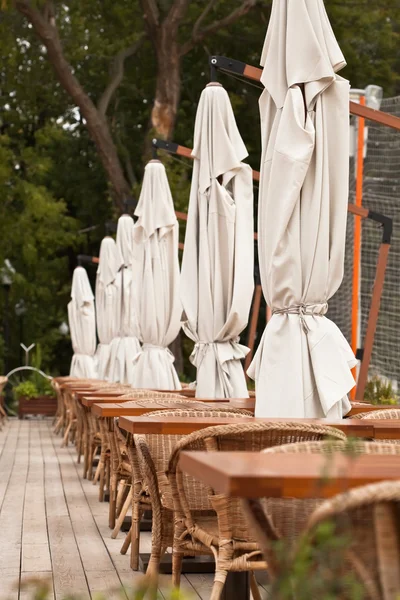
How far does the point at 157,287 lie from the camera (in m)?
10.0

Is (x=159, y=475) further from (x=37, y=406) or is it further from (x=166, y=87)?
(x=37, y=406)

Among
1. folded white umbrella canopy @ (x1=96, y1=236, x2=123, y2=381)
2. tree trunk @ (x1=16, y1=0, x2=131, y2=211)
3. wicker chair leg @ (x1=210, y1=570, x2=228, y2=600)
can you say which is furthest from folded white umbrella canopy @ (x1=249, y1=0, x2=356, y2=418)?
tree trunk @ (x1=16, y1=0, x2=131, y2=211)

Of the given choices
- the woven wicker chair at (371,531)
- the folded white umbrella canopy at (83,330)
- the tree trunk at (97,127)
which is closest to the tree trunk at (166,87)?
the tree trunk at (97,127)

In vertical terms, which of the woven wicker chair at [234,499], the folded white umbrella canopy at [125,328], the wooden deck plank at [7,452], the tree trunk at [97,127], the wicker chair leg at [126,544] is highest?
the tree trunk at [97,127]

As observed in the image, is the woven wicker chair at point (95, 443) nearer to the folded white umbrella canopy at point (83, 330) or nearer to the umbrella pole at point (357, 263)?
the umbrella pole at point (357, 263)

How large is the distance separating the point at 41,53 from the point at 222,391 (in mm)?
18874

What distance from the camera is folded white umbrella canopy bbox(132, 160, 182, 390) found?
9820 millimetres

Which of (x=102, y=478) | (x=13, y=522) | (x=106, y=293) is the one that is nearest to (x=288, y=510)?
(x=13, y=522)

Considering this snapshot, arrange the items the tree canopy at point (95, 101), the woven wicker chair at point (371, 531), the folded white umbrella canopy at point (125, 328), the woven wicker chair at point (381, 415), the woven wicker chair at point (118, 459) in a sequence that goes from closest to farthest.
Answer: the woven wicker chair at point (371, 531) → the woven wicker chair at point (381, 415) → the woven wicker chair at point (118, 459) → the folded white umbrella canopy at point (125, 328) → the tree canopy at point (95, 101)

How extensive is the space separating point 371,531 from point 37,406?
66.2ft

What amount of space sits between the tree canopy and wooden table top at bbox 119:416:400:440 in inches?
606

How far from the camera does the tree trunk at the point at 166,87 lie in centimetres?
2012

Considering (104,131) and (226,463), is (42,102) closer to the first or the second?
(104,131)

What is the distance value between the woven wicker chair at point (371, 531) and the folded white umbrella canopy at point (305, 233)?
273 centimetres
